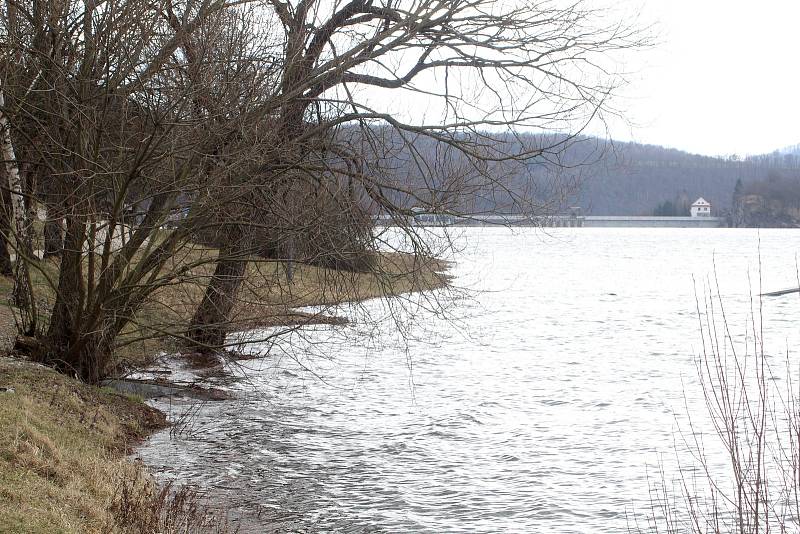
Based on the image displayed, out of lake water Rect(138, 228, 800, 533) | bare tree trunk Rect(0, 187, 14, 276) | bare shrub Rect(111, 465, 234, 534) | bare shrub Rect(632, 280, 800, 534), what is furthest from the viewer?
bare tree trunk Rect(0, 187, 14, 276)

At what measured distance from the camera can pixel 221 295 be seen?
46.9 ft

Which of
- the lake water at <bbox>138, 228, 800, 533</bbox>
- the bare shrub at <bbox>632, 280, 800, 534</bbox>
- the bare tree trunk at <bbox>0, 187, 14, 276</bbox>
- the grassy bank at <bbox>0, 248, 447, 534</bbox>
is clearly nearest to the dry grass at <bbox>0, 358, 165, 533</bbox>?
the grassy bank at <bbox>0, 248, 447, 534</bbox>

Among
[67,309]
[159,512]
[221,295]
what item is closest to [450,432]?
[221,295]

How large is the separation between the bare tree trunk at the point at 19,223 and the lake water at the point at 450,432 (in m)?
2.85

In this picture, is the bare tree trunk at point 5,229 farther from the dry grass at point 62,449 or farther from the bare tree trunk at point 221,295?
the bare tree trunk at point 221,295

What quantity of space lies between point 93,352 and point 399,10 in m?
7.53

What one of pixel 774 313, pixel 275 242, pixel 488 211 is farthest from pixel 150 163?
pixel 774 313

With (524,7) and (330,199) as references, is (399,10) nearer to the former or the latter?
(524,7)

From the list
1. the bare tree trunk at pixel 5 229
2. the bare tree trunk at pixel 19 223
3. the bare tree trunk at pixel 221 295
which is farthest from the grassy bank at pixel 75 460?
the bare tree trunk at pixel 5 229

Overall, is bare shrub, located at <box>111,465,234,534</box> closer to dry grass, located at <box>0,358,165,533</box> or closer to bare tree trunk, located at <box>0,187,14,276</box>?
dry grass, located at <box>0,358,165,533</box>

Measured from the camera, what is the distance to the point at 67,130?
1262cm

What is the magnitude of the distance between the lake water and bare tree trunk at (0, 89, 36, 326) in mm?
2845

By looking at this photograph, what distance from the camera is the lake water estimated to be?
10.3 meters

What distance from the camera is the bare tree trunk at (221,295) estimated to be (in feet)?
44.9
